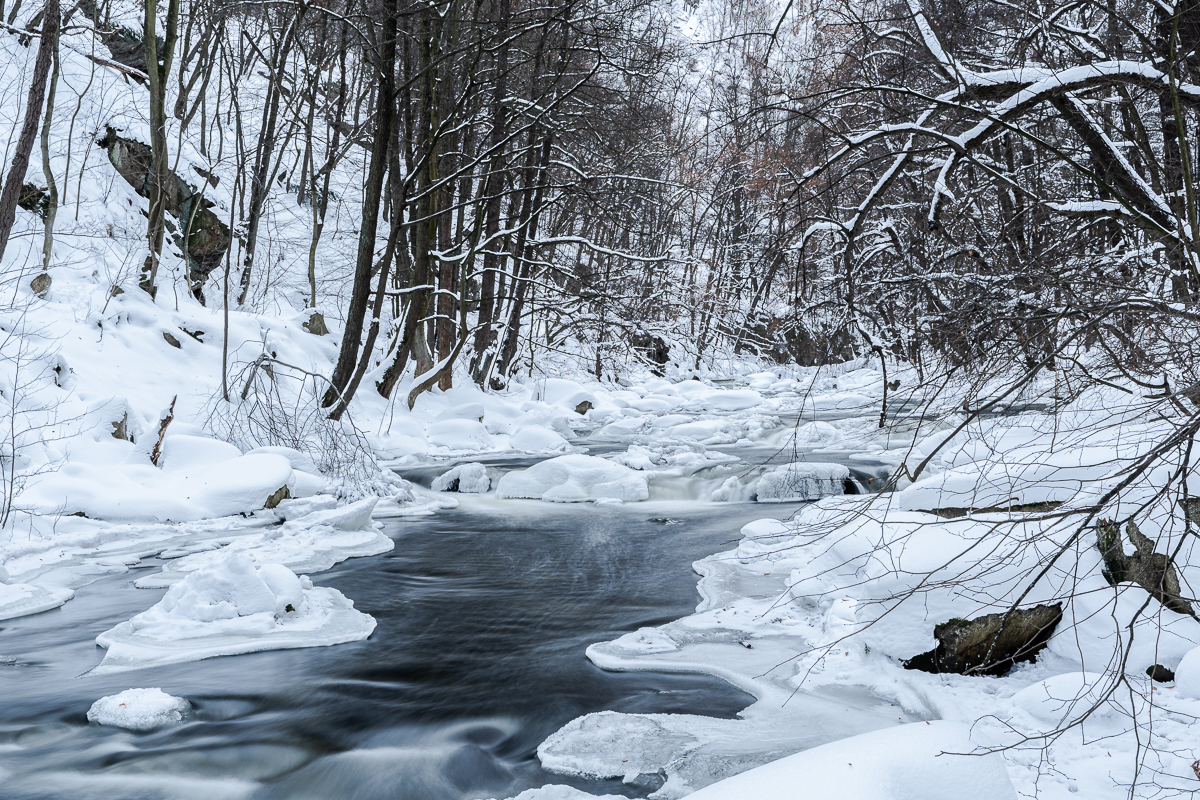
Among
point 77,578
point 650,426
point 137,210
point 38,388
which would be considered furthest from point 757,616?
point 137,210

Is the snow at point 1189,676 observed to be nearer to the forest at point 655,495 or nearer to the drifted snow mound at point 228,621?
the forest at point 655,495

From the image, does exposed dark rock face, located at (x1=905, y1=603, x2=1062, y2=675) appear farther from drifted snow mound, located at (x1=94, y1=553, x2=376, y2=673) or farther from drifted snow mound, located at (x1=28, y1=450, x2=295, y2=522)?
drifted snow mound, located at (x1=28, y1=450, x2=295, y2=522)

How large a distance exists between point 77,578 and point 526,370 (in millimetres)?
13976

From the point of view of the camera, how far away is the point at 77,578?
18.8 feet

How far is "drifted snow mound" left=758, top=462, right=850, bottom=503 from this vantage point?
9.20 metres

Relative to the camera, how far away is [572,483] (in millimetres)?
9680

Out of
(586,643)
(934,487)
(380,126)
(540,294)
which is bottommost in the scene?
(586,643)

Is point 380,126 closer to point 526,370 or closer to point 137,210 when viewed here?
point 137,210

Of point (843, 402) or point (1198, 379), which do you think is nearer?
point (1198, 379)

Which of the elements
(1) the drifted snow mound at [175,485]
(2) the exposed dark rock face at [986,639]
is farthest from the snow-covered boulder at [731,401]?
(2) the exposed dark rock face at [986,639]

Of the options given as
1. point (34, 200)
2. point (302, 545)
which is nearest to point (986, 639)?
point (302, 545)

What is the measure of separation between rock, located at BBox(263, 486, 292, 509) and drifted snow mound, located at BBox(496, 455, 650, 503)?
2556mm

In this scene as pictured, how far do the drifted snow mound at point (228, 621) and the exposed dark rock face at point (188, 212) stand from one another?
955cm

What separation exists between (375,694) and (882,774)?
275cm
